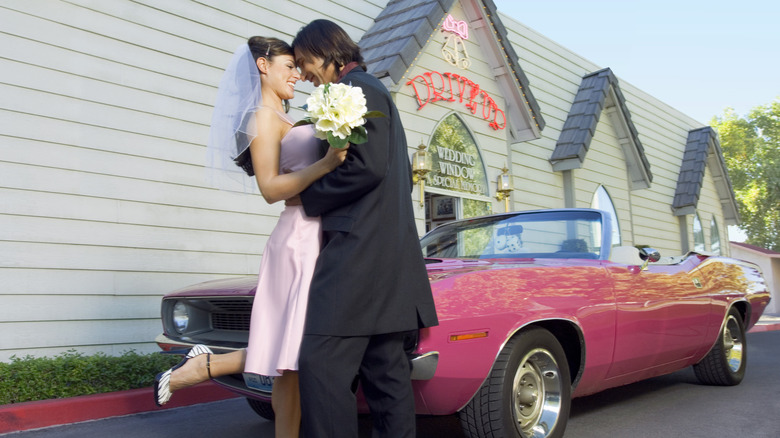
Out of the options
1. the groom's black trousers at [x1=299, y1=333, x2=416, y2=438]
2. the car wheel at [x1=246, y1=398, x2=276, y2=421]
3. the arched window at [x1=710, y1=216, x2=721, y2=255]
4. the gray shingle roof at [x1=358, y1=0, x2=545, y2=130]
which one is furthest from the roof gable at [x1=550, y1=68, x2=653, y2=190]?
the groom's black trousers at [x1=299, y1=333, x2=416, y2=438]

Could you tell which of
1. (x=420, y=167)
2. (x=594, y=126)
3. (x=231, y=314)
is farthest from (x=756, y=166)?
(x=231, y=314)

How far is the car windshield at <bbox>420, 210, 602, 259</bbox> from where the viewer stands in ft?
13.1

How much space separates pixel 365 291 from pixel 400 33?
6634mm

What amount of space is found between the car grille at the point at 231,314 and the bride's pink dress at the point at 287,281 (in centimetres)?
98

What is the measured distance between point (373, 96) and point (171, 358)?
3.93 m

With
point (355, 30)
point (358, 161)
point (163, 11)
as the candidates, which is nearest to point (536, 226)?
point (358, 161)

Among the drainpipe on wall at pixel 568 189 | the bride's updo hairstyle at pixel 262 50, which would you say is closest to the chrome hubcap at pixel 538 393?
the bride's updo hairstyle at pixel 262 50

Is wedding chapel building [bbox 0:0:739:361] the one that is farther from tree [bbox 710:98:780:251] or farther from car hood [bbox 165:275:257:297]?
tree [bbox 710:98:780:251]

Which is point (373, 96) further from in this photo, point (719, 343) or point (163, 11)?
point (163, 11)

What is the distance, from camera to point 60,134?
232 inches

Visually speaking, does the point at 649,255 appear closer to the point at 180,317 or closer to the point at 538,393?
the point at 538,393

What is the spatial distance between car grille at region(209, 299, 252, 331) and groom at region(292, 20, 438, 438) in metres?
1.27

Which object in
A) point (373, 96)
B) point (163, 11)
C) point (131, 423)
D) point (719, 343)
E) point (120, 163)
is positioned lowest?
point (131, 423)

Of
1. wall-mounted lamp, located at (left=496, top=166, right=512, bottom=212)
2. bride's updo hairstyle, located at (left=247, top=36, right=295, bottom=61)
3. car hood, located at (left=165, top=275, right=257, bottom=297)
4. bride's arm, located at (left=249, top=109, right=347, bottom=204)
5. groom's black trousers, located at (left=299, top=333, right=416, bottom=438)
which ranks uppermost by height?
wall-mounted lamp, located at (left=496, top=166, right=512, bottom=212)
